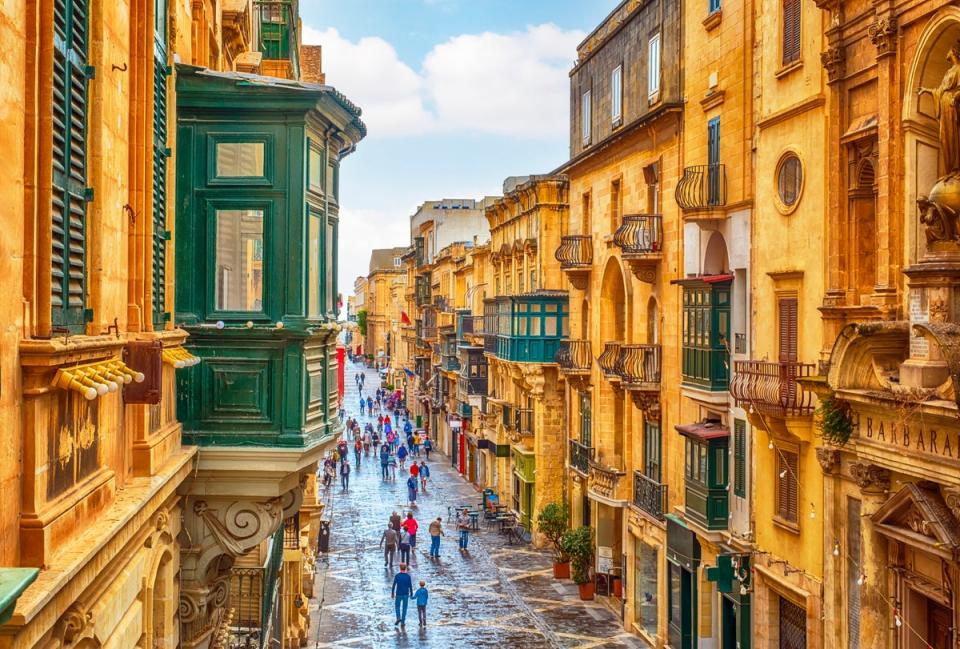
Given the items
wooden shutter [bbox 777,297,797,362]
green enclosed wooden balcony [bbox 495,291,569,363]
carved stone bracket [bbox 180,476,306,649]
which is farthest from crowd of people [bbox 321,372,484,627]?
wooden shutter [bbox 777,297,797,362]

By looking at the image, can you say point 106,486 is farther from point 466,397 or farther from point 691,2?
point 466,397

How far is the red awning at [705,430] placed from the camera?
22.4 metres

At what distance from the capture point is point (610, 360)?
29688 mm

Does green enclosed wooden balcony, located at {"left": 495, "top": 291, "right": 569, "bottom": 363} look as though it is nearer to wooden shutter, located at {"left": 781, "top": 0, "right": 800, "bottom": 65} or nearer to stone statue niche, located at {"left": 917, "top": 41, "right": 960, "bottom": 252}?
wooden shutter, located at {"left": 781, "top": 0, "right": 800, "bottom": 65}

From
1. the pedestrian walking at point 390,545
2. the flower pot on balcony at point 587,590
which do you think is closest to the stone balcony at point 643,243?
the flower pot on balcony at point 587,590

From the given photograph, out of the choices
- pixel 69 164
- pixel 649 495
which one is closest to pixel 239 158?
pixel 69 164

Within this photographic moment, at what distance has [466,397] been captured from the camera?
5903cm

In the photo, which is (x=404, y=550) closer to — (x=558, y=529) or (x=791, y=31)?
(x=558, y=529)

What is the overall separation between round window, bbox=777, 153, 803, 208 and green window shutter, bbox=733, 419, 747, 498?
4.35 meters

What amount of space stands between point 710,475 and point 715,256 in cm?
450

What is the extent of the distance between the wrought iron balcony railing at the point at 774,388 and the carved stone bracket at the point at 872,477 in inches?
83.2

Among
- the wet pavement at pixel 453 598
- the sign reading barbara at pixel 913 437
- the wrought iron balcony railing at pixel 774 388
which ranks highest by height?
the wrought iron balcony railing at pixel 774 388

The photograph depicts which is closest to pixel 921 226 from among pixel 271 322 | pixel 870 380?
pixel 870 380

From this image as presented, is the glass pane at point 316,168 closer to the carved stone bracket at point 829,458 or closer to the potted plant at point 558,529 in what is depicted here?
the carved stone bracket at point 829,458
